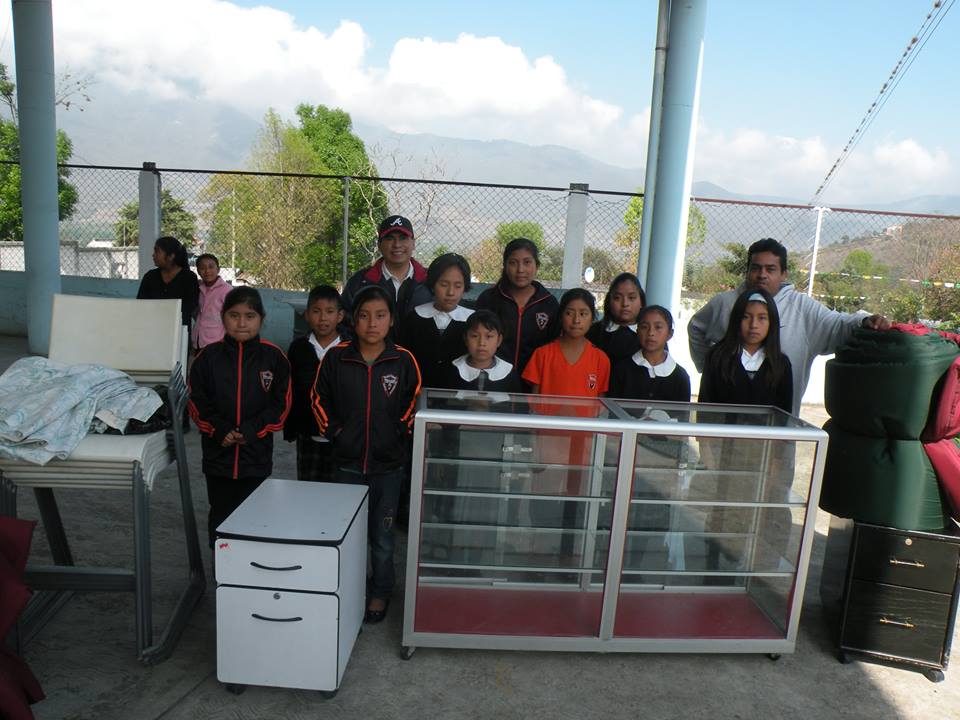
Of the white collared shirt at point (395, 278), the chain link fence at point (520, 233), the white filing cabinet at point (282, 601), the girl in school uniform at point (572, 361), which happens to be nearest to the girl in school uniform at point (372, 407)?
the white filing cabinet at point (282, 601)

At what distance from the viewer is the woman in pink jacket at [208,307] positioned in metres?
6.20

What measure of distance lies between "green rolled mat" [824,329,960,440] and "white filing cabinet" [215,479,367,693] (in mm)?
2218

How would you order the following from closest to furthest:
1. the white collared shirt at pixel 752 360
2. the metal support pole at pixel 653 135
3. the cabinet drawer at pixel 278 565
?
the cabinet drawer at pixel 278 565 → the white collared shirt at pixel 752 360 → the metal support pole at pixel 653 135

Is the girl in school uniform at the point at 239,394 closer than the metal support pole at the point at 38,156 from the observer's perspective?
Yes

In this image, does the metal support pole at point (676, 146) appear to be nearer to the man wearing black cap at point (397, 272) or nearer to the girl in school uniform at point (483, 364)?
the man wearing black cap at point (397, 272)

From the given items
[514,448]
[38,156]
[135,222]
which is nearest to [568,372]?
[514,448]

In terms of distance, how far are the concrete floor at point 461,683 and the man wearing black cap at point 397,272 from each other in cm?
173

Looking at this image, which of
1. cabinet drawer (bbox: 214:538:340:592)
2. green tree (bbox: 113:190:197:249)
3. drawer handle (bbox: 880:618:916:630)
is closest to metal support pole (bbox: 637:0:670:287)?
drawer handle (bbox: 880:618:916:630)

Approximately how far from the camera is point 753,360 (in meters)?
3.70

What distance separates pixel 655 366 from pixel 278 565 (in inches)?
81.6

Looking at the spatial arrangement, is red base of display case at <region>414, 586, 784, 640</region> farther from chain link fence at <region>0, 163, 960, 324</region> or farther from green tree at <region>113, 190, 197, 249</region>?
green tree at <region>113, 190, 197, 249</region>

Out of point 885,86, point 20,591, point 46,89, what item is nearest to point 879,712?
point 20,591

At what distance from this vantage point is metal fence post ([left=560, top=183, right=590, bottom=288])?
28.7 feet

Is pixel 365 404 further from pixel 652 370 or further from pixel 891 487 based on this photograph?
pixel 891 487
